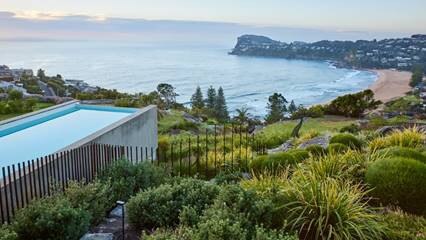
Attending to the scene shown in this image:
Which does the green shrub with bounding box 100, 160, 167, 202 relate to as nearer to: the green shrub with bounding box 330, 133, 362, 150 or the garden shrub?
the garden shrub

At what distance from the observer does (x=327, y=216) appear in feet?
14.6

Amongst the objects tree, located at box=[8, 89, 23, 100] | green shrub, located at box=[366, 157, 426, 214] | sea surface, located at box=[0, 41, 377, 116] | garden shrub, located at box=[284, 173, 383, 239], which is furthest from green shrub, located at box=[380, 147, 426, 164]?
sea surface, located at box=[0, 41, 377, 116]

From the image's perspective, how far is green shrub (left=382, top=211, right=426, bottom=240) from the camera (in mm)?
4637

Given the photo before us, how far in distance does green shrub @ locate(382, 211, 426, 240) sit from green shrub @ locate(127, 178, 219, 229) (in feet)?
6.81

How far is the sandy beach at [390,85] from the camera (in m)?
59.9

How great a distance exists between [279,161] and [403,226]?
9.20 feet

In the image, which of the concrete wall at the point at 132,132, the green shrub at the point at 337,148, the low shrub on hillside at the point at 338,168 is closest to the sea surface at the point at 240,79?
the concrete wall at the point at 132,132

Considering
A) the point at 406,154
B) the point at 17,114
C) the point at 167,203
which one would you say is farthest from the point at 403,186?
the point at 17,114

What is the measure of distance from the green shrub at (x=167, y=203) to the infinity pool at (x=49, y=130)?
17.5 ft

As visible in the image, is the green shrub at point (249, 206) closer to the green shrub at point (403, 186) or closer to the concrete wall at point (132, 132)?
the green shrub at point (403, 186)

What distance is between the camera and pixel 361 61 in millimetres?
99688

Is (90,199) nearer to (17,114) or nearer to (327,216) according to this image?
(327,216)

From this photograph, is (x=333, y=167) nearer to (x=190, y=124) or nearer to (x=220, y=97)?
(x=190, y=124)

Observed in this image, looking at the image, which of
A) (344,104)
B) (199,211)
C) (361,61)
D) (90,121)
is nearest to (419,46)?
(361,61)
